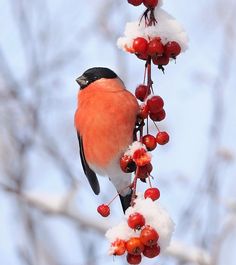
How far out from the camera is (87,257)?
3.65m

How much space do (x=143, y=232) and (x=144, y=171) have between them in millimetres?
101

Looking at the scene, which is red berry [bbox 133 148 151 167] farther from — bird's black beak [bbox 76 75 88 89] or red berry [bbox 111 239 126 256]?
bird's black beak [bbox 76 75 88 89]

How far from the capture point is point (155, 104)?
1.11 m

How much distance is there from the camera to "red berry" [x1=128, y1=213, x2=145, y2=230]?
104 cm

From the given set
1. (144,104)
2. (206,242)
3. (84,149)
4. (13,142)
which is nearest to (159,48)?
(144,104)

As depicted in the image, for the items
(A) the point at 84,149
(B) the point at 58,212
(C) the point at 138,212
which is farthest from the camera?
→ (B) the point at 58,212

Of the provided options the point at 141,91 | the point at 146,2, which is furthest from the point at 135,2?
the point at 141,91

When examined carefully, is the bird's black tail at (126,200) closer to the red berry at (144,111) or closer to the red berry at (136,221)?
the red berry at (144,111)

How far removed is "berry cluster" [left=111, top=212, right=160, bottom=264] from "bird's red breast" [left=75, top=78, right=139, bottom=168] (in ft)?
0.97

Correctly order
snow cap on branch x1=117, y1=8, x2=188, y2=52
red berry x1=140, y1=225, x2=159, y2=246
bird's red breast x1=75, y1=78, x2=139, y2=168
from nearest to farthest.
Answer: red berry x1=140, y1=225, x2=159, y2=246
snow cap on branch x1=117, y1=8, x2=188, y2=52
bird's red breast x1=75, y1=78, x2=139, y2=168

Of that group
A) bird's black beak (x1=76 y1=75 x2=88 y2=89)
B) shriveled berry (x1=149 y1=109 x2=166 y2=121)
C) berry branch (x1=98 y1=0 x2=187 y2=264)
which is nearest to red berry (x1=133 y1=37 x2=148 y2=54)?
berry branch (x1=98 y1=0 x2=187 y2=264)

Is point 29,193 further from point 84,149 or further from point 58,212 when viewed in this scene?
point 84,149

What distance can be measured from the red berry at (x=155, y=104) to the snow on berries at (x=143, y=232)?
5.8 inches

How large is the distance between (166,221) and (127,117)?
302mm
